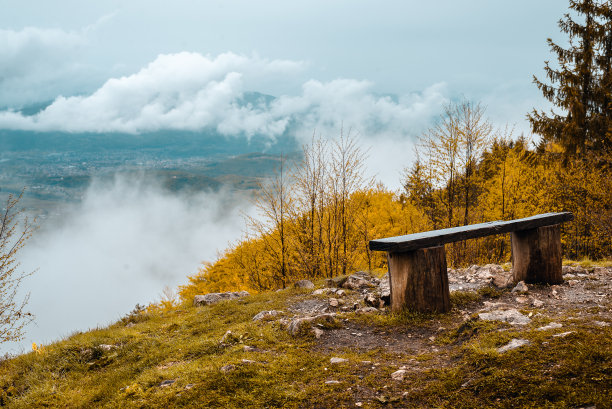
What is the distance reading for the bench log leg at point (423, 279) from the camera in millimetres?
5344

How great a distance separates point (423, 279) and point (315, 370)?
223 cm

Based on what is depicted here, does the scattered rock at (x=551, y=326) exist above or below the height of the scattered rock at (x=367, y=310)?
above

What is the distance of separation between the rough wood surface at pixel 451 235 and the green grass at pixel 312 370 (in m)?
1.01

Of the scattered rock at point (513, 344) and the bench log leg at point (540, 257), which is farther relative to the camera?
the bench log leg at point (540, 257)

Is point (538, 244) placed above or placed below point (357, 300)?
above

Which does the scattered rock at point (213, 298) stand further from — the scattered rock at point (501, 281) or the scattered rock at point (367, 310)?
the scattered rock at point (501, 281)

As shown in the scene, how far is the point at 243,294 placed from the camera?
955cm

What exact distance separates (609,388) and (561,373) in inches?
13.6

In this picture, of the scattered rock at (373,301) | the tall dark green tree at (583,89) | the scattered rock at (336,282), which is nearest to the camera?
the scattered rock at (373,301)

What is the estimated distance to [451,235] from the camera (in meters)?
5.68

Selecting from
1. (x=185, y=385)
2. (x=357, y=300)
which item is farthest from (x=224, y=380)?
(x=357, y=300)

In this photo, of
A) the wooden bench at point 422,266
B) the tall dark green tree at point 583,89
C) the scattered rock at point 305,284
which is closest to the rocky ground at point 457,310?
the wooden bench at point 422,266

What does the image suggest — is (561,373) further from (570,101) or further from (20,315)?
(570,101)

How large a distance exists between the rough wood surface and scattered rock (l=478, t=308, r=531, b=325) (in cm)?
116
